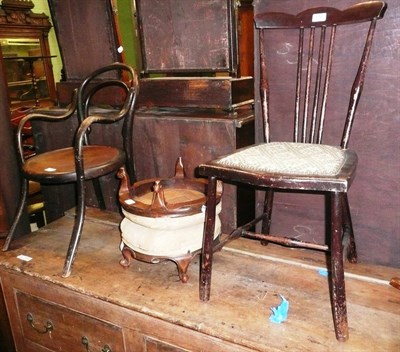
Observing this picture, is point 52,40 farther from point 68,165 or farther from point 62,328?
point 62,328

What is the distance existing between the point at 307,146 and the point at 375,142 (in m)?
0.36

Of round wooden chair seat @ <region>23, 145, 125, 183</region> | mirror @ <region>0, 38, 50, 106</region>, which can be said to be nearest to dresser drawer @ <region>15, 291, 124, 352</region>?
round wooden chair seat @ <region>23, 145, 125, 183</region>

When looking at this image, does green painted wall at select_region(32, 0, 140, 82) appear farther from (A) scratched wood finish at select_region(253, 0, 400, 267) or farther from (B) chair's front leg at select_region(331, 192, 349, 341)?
(B) chair's front leg at select_region(331, 192, 349, 341)

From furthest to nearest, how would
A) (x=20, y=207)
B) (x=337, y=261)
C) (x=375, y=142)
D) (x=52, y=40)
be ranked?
1. (x=52, y=40)
2. (x=20, y=207)
3. (x=375, y=142)
4. (x=337, y=261)

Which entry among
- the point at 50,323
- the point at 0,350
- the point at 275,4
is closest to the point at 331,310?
the point at 50,323

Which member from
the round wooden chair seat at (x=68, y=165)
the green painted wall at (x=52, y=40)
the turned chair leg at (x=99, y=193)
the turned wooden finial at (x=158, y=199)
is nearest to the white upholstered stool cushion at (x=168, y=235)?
the turned wooden finial at (x=158, y=199)

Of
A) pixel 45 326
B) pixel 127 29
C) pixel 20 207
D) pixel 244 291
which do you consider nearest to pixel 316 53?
pixel 244 291

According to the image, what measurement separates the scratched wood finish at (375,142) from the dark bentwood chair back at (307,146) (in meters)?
0.04

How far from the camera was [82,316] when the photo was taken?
141 centimetres

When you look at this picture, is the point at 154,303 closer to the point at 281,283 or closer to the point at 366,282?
the point at 281,283

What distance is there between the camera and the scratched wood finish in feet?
4.57

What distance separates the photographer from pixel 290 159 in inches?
45.6

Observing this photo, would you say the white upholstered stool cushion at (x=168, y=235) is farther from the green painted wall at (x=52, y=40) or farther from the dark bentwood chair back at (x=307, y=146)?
the green painted wall at (x=52, y=40)

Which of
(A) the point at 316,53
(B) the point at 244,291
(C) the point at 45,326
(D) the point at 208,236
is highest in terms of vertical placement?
(A) the point at 316,53
